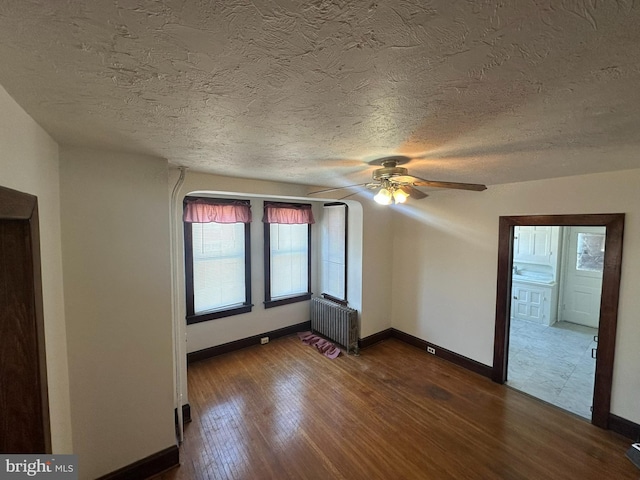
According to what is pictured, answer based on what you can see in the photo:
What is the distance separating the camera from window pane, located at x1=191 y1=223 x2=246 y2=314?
368cm

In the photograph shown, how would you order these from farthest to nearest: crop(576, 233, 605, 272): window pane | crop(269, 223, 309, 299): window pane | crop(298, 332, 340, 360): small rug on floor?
crop(576, 233, 605, 272): window pane < crop(269, 223, 309, 299): window pane < crop(298, 332, 340, 360): small rug on floor

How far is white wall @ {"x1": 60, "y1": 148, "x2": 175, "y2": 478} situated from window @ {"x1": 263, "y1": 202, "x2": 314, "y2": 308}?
85.2 inches

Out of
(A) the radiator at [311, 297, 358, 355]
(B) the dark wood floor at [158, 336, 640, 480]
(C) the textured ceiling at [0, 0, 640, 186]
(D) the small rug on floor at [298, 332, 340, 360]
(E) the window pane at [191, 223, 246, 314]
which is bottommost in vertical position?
(B) the dark wood floor at [158, 336, 640, 480]

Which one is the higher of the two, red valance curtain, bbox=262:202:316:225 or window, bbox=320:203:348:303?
red valance curtain, bbox=262:202:316:225

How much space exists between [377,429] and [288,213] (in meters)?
2.93

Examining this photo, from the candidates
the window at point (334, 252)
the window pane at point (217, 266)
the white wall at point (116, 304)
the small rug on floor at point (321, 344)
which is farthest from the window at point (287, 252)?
the white wall at point (116, 304)

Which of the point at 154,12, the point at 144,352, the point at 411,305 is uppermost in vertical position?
the point at 154,12

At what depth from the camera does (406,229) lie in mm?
4188

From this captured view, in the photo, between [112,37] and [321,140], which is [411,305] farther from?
[112,37]

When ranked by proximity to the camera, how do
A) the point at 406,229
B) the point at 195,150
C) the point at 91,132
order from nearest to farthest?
1. the point at 91,132
2. the point at 195,150
3. the point at 406,229

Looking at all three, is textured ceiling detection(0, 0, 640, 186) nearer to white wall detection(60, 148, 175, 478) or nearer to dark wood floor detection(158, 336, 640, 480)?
white wall detection(60, 148, 175, 478)

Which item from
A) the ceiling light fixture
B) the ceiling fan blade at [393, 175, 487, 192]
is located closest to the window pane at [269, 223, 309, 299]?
the ceiling light fixture

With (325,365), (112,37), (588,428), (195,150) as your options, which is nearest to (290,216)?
(325,365)

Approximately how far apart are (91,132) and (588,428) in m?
4.46
